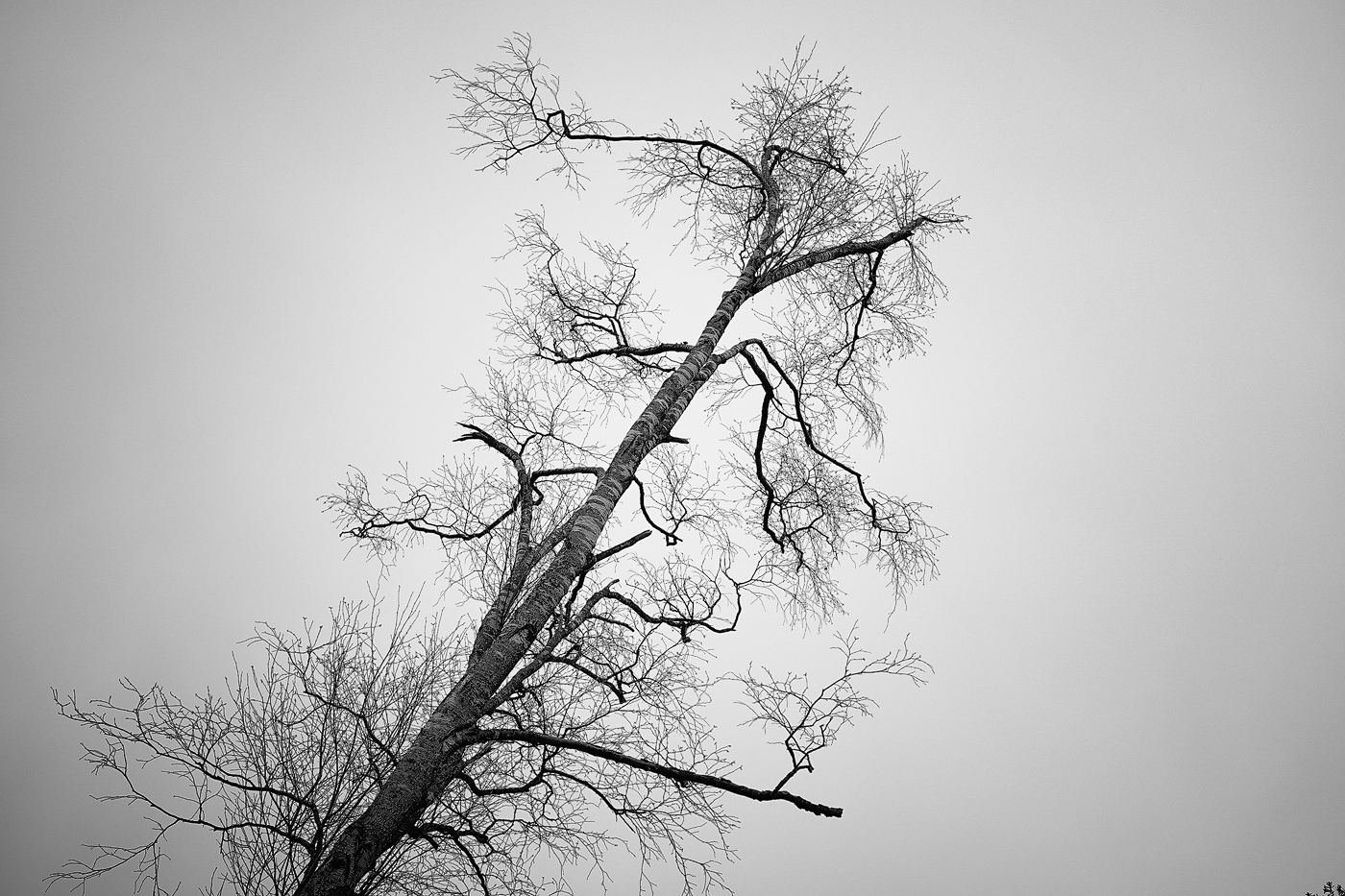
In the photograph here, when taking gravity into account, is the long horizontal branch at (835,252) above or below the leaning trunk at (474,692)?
above

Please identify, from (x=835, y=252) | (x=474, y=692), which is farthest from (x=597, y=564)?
(x=835, y=252)

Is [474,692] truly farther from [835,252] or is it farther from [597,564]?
[835,252]

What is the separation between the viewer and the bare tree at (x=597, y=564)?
3361 millimetres

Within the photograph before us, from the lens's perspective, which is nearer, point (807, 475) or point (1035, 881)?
point (807, 475)

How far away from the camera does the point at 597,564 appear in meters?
4.85

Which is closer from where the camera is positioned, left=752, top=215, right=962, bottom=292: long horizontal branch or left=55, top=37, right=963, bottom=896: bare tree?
left=55, top=37, right=963, bottom=896: bare tree

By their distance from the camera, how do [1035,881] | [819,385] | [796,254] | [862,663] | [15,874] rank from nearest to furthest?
[862,663] < [796,254] < [819,385] < [15,874] < [1035,881]

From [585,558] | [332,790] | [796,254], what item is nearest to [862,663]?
[585,558]

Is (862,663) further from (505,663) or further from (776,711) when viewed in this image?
(505,663)

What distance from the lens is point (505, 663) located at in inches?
144

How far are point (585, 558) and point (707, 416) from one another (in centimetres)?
282

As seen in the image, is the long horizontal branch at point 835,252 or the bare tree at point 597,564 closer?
the bare tree at point 597,564

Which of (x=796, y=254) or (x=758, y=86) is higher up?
(x=758, y=86)

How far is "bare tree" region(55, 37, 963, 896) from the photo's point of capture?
11.0ft
